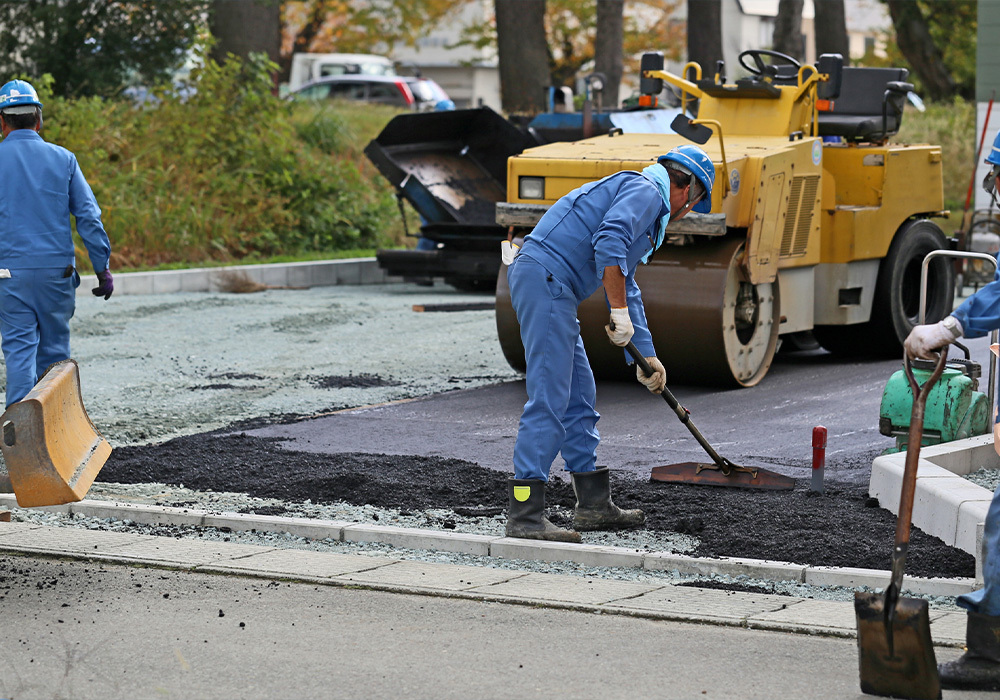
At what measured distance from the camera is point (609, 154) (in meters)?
9.76

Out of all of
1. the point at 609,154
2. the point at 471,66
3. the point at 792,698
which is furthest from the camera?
the point at 471,66

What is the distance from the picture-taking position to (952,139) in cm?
2669

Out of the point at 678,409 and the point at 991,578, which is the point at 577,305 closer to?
the point at 678,409

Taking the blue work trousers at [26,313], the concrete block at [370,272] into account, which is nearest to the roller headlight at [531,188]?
the blue work trousers at [26,313]

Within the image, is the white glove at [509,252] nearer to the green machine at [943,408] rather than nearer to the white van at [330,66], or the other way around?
the green machine at [943,408]

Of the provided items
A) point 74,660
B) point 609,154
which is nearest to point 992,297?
point 74,660

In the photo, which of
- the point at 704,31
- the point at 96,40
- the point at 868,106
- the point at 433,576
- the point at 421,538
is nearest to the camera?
the point at 433,576

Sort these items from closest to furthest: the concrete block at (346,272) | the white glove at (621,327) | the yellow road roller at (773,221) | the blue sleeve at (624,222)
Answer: the blue sleeve at (624,222) < the white glove at (621,327) < the yellow road roller at (773,221) < the concrete block at (346,272)

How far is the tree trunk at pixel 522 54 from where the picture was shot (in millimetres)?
25609

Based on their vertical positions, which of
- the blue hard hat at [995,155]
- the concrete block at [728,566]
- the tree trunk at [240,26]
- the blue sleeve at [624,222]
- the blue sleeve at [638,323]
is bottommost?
the concrete block at [728,566]

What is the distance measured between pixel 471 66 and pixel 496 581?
4709 centimetres

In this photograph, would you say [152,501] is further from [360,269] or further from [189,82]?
[189,82]

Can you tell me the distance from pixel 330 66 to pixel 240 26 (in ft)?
53.9

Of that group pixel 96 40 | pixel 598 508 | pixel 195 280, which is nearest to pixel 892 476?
pixel 598 508
